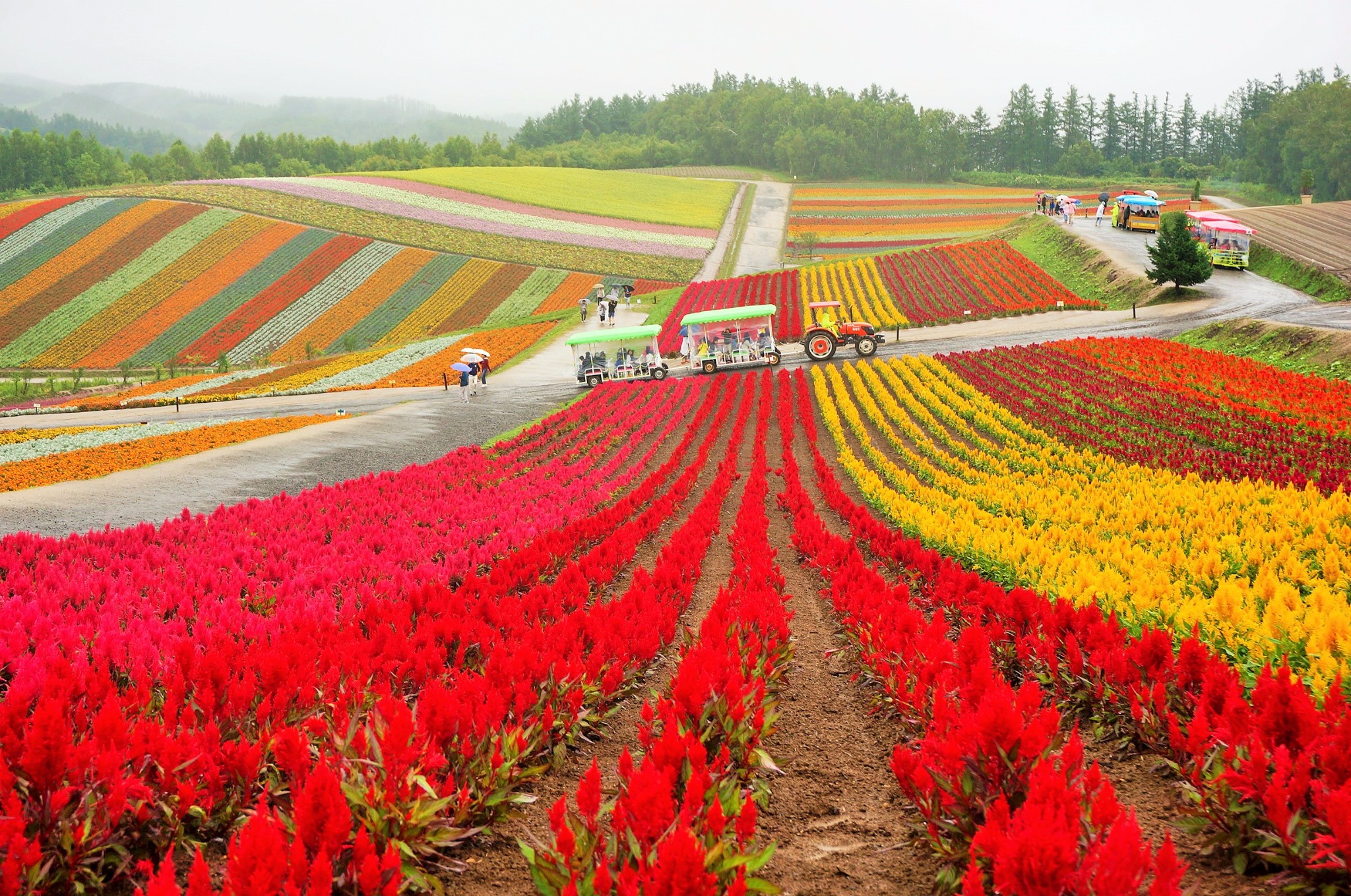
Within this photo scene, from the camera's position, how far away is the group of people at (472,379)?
97.5 feet

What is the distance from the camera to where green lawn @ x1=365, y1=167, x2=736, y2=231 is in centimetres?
8469

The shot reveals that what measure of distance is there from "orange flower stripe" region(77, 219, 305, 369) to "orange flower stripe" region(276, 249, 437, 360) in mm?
7208

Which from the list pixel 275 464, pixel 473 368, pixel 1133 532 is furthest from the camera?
pixel 473 368

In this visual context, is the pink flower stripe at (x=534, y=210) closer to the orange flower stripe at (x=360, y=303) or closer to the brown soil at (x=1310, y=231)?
the orange flower stripe at (x=360, y=303)

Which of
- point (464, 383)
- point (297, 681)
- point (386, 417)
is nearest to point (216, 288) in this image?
point (464, 383)

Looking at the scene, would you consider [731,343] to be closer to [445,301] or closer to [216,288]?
[445,301]

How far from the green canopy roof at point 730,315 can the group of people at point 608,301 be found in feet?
46.6

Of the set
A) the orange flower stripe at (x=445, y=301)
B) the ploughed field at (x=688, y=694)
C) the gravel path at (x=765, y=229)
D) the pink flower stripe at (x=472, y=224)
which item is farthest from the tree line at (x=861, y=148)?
the ploughed field at (x=688, y=694)

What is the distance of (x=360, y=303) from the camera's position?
53.0m

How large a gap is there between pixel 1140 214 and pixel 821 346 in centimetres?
3058

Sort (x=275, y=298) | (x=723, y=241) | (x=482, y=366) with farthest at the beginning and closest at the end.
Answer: (x=723, y=241) → (x=275, y=298) → (x=482, y=366)

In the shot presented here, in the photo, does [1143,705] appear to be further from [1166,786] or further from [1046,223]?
[1046,223]

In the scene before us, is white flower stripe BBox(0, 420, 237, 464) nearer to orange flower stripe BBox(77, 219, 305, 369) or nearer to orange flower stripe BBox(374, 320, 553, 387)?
orange flower stripe BBox(374, 320, 553, 387)

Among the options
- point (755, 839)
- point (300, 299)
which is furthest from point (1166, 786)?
point (300, 299)
